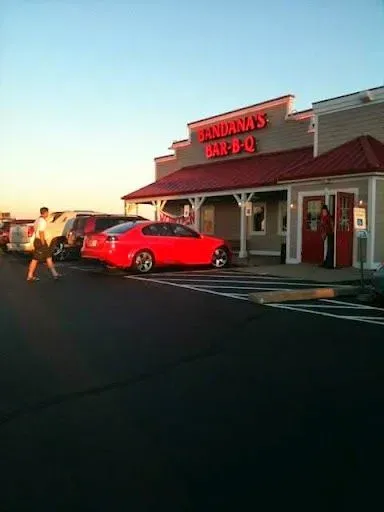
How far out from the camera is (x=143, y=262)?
667 inches

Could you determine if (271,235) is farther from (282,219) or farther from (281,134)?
(281,134)

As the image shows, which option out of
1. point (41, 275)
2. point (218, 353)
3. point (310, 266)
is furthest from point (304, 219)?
point (218, 353)

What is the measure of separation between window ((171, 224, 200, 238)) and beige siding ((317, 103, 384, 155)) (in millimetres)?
5687

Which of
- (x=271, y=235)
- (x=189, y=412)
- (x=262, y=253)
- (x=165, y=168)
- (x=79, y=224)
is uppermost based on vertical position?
(x=165, y=168)

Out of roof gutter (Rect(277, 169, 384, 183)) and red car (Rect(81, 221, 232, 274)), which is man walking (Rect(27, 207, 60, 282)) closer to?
red car (Rect(81, 221, 232, 274))

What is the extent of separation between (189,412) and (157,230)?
40.9ft

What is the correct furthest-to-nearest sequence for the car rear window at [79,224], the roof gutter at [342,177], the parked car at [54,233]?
the parked car at [54,233] → the car rear window at [79,224] → the roof gutter at [342,177]

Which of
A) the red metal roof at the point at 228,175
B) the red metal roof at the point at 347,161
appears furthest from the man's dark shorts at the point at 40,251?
the red metal roof at the point at 228,175

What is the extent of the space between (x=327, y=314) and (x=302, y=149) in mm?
14599

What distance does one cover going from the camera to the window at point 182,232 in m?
17.7

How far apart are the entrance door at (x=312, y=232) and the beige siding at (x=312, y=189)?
1.12 ft

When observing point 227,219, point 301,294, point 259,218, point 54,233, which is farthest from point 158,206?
point 301,294

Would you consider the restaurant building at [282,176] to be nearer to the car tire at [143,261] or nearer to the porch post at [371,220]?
the porch post at [371,220]

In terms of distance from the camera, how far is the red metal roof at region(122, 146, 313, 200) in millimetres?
22750
